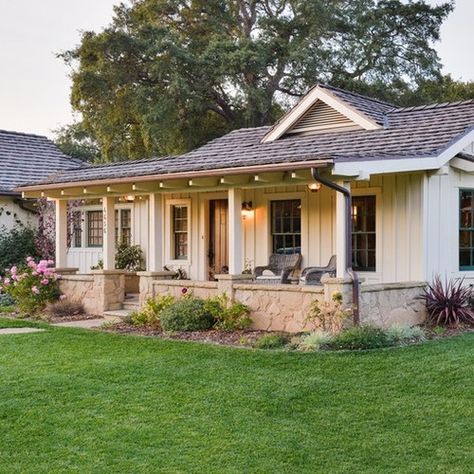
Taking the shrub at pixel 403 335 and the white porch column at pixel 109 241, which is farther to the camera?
the white porch column at pixel 109 241

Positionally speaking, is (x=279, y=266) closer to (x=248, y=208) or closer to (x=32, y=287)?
(x=248, y=208)

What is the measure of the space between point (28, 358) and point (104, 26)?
71.2ft

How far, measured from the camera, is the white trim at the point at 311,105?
1338 cm

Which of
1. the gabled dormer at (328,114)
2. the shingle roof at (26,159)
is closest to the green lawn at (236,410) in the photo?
the gabled dormer at (328,114)

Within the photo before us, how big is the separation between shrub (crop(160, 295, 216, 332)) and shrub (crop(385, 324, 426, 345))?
9.81ft

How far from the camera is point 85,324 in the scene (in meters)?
12.6

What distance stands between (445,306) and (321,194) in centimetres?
328

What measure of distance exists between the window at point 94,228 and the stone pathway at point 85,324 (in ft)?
18.2

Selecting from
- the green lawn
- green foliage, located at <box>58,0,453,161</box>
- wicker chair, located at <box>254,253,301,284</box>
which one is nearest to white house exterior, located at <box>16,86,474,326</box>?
wicker chair, located at <box>254,253,301,284</box>

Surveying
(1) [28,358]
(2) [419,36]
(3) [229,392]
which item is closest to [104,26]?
(2) [419,36]

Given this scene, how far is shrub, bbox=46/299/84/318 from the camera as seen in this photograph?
13727 millimetres

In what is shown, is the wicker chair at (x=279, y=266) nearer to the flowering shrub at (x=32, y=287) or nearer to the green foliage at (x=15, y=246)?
the flowering shrub at (x=32, y=287)

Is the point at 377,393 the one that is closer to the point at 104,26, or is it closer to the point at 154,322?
the point at 154,322

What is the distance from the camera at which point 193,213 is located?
15.4 metres
